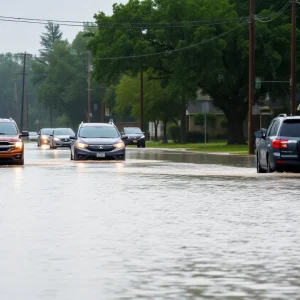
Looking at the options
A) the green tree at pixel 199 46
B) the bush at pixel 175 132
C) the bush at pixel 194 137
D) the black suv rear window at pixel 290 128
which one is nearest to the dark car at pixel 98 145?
the black suv rear window at pixel 290 128

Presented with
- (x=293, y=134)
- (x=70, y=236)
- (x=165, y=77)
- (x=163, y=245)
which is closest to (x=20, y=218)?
(x=70, y=236)

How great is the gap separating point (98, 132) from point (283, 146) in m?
13.8

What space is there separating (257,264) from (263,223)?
4.67 metres

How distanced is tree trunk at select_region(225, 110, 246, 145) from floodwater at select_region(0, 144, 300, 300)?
54.5 metres

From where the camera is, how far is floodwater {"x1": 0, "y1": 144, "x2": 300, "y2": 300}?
413 inches

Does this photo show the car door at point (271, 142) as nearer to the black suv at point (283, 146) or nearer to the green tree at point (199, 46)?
the black suv at point (283, 146)

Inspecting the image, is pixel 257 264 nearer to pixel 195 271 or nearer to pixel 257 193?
pixel 195 271

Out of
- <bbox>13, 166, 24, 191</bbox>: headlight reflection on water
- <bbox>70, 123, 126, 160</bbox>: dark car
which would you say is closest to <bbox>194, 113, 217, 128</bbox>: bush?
<bbox>70, 123, 126, 160</bbox>: dark car

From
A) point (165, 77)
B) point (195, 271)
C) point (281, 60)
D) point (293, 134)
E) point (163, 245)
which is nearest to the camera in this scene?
point (195, 271)

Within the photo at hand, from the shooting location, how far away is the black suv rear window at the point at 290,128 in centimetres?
3145

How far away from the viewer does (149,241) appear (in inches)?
566

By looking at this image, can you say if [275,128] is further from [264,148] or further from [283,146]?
[283,146]

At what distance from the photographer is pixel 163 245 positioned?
13.9 metres

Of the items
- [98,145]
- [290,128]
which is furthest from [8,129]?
[290,128]
